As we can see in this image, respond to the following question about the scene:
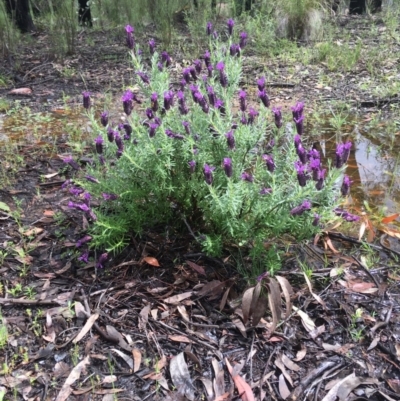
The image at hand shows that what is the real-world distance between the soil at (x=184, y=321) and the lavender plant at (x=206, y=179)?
178 millimetres

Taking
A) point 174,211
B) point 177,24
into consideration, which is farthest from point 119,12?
point 174,211

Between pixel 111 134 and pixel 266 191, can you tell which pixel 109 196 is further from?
pixel 266 191

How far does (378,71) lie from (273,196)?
4.01m

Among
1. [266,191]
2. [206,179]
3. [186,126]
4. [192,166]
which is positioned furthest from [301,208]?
[186,126]

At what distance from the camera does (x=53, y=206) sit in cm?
287

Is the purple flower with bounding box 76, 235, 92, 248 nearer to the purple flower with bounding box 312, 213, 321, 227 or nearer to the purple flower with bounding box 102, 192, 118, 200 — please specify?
the purple flower with bounding box 102, 192, 118, 200

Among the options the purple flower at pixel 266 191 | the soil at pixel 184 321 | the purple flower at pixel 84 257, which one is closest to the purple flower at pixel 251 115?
the purple flower at pixel 266 191

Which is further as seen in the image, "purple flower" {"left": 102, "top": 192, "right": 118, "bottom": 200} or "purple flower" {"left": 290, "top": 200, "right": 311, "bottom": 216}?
"purple flower" {"left": 102, "top": 192, "right": 118, "bottom": 200}

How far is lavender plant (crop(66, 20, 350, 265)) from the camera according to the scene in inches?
79.3

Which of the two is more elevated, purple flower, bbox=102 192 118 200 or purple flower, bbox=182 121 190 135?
purple flower, bbox=182 121 190 135

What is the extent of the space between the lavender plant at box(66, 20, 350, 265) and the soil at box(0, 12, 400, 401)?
0.59 feet

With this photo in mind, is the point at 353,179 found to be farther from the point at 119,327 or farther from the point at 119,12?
the point at 119,12

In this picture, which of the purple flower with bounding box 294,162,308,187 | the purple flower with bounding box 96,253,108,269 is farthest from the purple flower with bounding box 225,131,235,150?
the purple flower with bounding box 96,253,108,269

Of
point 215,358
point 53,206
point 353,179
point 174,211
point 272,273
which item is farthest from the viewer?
point 353,179
